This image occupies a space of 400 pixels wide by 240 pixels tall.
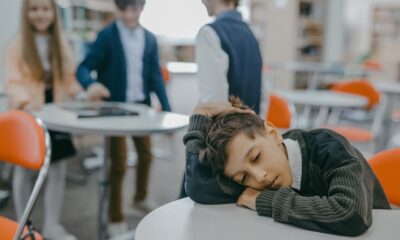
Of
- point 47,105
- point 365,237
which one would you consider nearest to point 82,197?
point 47,105

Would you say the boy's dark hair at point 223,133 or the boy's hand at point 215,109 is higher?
the boy's hand at point 215,109

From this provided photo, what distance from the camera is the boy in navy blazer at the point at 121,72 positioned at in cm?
209

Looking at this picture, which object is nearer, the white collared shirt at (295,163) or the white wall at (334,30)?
the white collared shirt at (295,163)

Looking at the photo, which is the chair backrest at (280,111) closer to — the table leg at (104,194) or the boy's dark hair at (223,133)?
the table leg at (104,194)

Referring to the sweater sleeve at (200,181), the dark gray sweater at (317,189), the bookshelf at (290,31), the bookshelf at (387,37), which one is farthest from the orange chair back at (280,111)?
the bookshelf at (387,37)

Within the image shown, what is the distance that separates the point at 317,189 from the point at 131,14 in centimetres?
149

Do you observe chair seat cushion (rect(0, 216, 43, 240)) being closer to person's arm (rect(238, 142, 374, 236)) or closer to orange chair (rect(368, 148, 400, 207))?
person's arm (rect(238, 142, 374, 236))

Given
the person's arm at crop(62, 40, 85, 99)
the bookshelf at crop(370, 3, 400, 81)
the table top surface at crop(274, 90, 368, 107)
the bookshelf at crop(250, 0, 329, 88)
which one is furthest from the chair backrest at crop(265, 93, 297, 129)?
the bookshelf at crop(370, 3, 400, 81)

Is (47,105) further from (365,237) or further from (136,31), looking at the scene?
(365,237)

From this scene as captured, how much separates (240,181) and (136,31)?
151cm

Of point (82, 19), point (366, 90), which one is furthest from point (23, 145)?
point (82, 19)

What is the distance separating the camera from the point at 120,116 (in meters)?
1.85

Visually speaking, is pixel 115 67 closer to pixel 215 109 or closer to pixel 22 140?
pixel 22 140

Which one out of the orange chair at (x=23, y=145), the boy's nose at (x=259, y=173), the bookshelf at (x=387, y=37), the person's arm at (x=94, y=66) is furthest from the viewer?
the bookshelf at (x=387, y=37)
